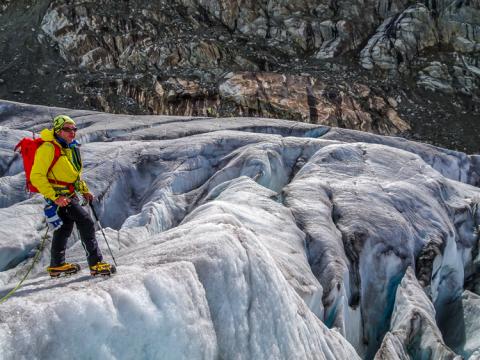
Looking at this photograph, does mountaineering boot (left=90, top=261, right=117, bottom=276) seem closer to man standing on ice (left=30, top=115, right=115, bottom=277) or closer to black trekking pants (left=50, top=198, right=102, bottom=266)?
man standing on ice (left=30, top=115, right=115, bottom=277)

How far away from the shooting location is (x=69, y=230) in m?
7.03

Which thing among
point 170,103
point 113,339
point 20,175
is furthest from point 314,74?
point 113,339

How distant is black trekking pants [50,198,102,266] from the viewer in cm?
680

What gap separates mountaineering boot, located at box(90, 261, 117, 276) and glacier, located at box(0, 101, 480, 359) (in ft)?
0.82

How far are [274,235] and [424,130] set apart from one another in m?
31.2

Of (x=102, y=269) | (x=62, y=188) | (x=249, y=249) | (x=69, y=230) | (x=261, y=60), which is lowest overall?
(x=249, y=249)

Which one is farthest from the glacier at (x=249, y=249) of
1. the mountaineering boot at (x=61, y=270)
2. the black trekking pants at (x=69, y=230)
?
the black trekking pants at (x=69, y=230)

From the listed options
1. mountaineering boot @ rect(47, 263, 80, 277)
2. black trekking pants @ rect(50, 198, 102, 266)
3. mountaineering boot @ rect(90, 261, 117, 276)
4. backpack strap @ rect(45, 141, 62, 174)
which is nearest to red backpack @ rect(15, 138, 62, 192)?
backpack strap @ rect(45, 141, 62, 174)

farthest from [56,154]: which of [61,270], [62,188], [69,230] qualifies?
[61,270]

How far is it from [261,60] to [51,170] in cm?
3620

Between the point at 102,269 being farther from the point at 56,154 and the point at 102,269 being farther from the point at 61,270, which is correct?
the point at 56,154

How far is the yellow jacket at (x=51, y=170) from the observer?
644cm

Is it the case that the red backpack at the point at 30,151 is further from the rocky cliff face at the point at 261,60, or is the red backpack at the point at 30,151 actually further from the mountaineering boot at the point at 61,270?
the rocky cliff face at the point at 261,60

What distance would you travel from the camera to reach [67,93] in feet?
125
